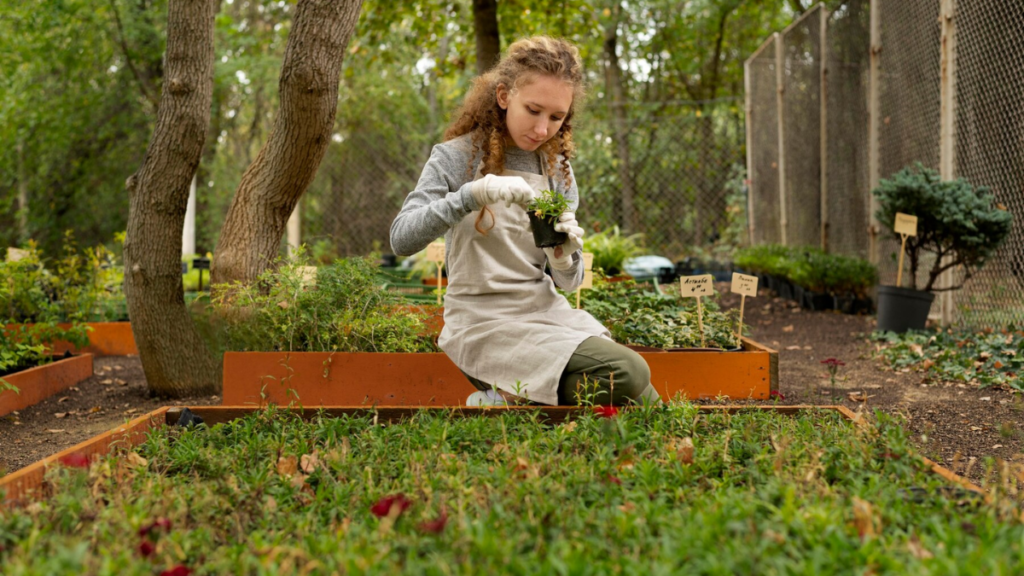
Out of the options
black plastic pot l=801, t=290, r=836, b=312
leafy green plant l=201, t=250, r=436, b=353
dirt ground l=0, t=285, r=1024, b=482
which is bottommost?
dirt ground l=0, t=285, r=1024, b=482

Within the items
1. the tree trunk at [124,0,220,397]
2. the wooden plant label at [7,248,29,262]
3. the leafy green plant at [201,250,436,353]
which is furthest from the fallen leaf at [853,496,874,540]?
the wooden plant label at [7,248,29,262]

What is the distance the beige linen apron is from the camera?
265 centimetres

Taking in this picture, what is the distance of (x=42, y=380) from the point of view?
4.27 metres

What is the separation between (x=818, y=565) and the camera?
124 centimetres

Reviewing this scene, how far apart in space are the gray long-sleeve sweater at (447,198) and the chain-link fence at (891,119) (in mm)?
3681

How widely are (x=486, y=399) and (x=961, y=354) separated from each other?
3145mm

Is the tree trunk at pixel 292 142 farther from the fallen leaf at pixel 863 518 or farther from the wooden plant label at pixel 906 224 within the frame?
the wooden plant label at pixel 906 224

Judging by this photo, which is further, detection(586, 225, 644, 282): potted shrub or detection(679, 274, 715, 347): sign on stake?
detection(586, 225, 644, 282): potted shrub

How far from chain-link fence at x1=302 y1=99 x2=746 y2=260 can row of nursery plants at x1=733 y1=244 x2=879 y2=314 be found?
103 inches

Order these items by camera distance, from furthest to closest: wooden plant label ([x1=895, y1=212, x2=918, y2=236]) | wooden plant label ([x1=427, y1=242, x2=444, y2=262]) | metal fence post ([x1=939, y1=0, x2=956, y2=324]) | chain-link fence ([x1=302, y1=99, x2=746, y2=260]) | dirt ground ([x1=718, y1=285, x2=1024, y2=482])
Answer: chain-link fence ([x1=302, y1=99, x2=746, y2=260])
metal fence post ([x1=939, y1=0, x2=956, y2=324])
wooden plant label ([x1=895, y1=212, x2=918, y2=236])
wooden plant label ([x1=427, y1=242, x2=444, y2=262])
dirt ground ([x1=718, y1=285, x2=1024, y2=482])

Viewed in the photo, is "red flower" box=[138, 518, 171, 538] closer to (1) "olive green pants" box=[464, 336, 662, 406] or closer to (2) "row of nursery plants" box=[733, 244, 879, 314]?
(1) "olive green pants" box=[464, 336, 662, 406]

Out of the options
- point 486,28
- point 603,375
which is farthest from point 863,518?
point 486,28

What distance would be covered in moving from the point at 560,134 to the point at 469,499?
1.71 metres

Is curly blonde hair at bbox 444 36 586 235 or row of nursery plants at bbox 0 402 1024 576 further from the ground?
curly blonde hair at bbox 444 36 586 235
